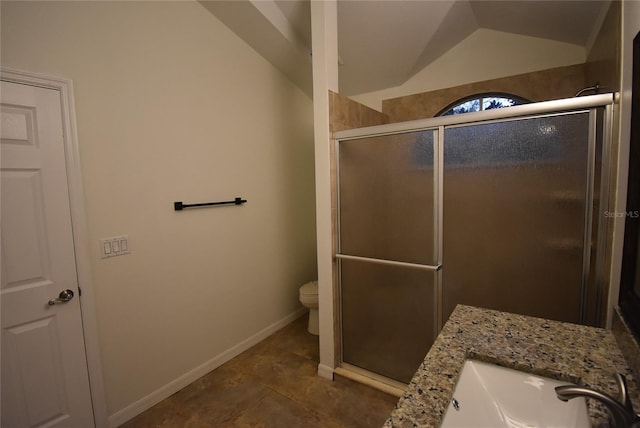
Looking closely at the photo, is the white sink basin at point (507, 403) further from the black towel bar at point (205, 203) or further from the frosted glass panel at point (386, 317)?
the black towel bar at point (205, 203)

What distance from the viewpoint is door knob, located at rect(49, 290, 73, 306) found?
154 cm

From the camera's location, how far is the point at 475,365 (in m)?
0.93

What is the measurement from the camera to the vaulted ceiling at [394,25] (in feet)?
7.14

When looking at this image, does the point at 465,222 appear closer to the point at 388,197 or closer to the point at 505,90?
the point at 388,197

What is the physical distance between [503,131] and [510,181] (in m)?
0.26

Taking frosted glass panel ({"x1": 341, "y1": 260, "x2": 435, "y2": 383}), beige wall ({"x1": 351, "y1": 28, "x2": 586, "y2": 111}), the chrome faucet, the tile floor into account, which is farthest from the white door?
beige wall ({"x1": 351, "y1": 28, "x2": 586, "y2": 111})

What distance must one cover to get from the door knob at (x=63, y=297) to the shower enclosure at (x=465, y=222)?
1.60 meters

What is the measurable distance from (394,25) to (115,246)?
8.75 feet

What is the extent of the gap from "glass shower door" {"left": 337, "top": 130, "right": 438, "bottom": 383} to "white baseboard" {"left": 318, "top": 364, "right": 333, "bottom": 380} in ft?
0.44

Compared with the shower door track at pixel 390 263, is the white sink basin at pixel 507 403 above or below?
below

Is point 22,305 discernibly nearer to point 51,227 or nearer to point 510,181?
point 51,227

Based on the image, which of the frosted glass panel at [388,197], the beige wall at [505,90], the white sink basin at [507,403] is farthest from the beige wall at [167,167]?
the white sink basin at [507,403]

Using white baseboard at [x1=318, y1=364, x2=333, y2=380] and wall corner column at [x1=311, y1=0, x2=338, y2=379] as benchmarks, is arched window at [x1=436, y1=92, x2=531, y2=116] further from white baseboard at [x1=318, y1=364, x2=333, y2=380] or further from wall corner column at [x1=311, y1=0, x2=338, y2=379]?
white baseboard at [x1=318, y1=364, x2=333, y2=380]

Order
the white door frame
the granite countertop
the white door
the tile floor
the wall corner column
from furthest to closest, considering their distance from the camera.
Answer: the wall corner column < the tile floor < the white door frame < the white door < the granite countertop
